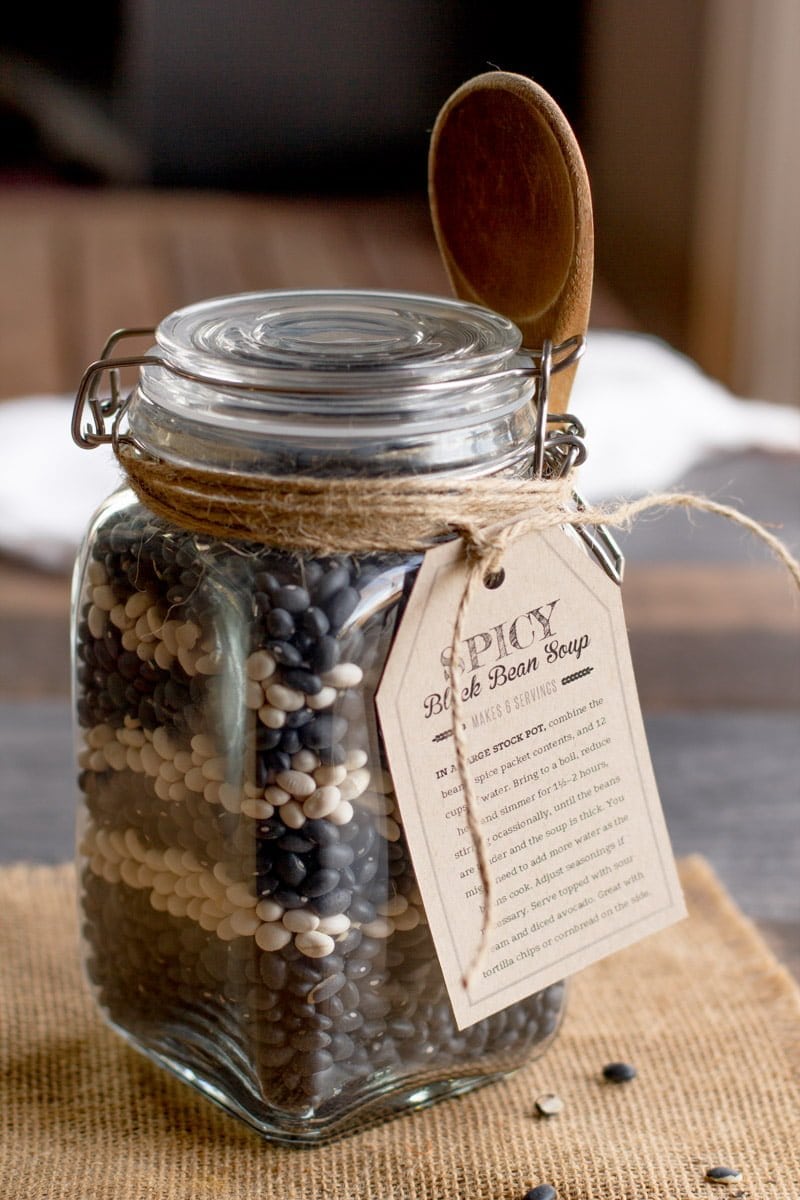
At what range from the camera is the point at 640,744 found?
557mm

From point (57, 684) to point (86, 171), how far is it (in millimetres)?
2559

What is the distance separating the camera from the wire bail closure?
506 millimetres

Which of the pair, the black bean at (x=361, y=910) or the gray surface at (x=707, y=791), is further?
the gray surface at (x=707, y=791)

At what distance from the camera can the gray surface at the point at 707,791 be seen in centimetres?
80

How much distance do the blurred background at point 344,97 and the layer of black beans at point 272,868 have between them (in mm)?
2364

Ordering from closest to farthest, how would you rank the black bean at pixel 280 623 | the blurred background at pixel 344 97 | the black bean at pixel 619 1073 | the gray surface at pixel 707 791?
1. the black bean at pixel 280 623
2. the black bean at pixel 619 1073
3. the gray surface at pixel 707 791
4. the blurred background at pixel 344 97

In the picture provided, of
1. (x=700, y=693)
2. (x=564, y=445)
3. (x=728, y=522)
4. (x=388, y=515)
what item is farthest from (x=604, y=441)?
(x=388, y=515)

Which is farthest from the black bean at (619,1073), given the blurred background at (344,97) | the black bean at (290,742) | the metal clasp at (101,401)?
the blurred background at (344,97)

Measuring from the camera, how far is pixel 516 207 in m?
0.57

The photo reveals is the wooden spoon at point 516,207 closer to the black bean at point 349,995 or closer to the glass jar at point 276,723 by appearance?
the glass jar at point 276,723

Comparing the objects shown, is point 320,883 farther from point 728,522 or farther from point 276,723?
point 728,522

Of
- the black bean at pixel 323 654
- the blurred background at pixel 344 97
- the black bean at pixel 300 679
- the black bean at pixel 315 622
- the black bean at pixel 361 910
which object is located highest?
the black bean at pixel 315 622

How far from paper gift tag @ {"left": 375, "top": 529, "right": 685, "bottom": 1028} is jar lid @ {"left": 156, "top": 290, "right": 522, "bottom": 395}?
0.23ft

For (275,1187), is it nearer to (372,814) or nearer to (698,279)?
(372,814)
